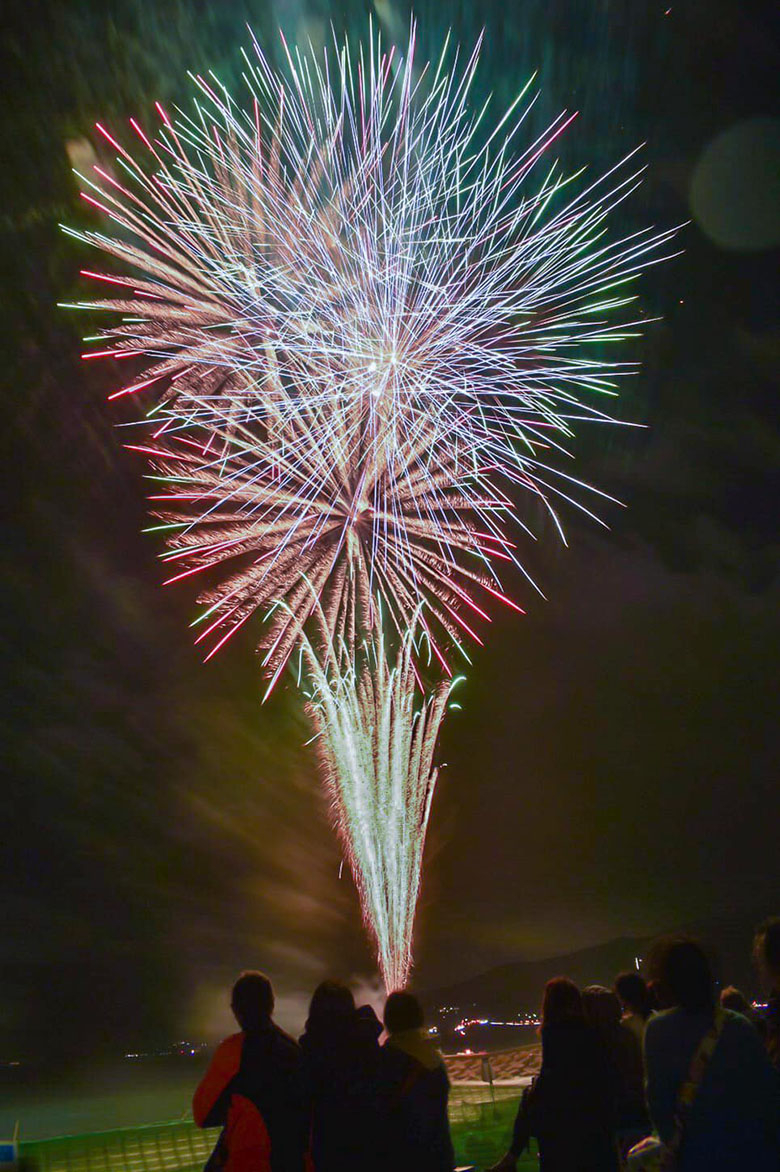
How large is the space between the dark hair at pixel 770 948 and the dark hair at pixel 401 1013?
57.7 inches

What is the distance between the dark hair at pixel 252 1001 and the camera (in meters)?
4.01

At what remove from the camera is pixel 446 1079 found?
416 cm

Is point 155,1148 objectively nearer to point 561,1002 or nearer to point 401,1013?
point 401,1013

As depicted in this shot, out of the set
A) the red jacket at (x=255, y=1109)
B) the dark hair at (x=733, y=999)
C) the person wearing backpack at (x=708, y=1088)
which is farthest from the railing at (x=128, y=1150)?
the person wearing backpack at (x=708, y=1088)

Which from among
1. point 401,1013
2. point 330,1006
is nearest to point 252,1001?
point 330,1006

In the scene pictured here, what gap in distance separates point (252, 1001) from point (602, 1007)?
6.01 ft

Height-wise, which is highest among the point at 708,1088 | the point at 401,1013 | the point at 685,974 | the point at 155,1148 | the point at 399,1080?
the point at 401,1013

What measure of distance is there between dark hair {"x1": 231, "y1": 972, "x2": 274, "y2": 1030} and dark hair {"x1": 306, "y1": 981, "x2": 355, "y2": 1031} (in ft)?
0.59

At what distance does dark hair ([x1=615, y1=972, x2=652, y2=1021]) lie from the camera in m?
5.18

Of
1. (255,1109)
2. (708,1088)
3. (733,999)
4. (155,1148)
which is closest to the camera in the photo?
(708,1088)

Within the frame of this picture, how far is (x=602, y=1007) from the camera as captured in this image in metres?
4.81

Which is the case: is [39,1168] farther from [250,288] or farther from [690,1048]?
[250,288]

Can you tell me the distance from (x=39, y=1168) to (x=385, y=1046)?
3.94m

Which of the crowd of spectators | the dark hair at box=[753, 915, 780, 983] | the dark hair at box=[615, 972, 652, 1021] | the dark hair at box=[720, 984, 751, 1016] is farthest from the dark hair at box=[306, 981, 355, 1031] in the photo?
the dark hair at box=[720, 984, 751, 1016]
